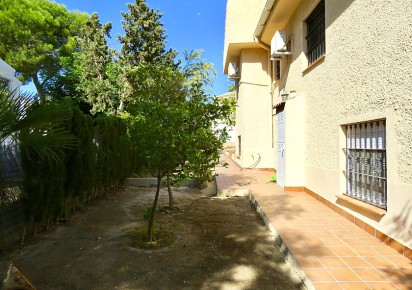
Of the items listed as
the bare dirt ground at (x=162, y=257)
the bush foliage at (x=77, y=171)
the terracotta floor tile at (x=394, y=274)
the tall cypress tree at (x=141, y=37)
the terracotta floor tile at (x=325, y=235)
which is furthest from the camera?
the tall cypress tree at (x=141, y=37)

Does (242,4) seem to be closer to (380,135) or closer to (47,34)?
(380,135)

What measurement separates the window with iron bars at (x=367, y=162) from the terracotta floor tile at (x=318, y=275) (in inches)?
73.9

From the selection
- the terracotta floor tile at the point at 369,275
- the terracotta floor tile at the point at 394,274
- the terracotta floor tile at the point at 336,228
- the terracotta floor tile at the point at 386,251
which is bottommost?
the terracotta floor tile at the point at 369,275

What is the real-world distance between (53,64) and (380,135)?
29789 mm

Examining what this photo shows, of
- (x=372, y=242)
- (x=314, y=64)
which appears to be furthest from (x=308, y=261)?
(x=314, y=64)

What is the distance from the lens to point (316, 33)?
7.13m

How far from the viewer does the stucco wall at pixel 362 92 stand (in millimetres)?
3533

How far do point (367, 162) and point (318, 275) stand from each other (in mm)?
2624

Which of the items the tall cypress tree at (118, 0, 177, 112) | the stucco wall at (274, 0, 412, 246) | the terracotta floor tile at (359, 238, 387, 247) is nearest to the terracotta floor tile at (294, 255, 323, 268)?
the terracotta floor tile at (359, 238, 387, 247)

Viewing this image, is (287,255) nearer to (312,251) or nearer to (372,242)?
(312,251)

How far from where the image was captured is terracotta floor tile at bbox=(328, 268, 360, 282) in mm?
2910

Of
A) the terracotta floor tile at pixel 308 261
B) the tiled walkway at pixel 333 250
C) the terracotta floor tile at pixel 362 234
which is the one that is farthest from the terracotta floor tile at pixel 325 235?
the terracotta floor tile at pixel 308 261

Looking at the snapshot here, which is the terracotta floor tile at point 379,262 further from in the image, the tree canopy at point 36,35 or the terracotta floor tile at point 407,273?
the tree canopy at point 36,35

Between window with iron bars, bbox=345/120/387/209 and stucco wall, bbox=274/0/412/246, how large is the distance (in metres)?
0.20
